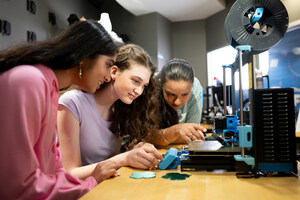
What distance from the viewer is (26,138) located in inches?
26.0

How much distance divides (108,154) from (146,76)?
499 millimetres

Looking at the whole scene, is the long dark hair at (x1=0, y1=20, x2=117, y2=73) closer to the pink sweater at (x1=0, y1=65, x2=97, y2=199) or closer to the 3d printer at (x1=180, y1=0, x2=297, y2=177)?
the pink sweater at (x1=0, y1=65, x2=97, y2=199)

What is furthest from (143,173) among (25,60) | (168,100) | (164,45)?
(164,45)

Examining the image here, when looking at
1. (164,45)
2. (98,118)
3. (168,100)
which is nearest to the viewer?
(98,118)

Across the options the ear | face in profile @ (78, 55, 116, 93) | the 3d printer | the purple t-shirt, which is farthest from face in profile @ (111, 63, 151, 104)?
the 3d printer

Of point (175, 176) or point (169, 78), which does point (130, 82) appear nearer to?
point (169, 78)

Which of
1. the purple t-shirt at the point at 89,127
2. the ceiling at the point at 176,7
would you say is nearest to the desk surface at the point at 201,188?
the purple t-shirt at the point at 89,127

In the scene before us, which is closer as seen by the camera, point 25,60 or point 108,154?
point 25,60

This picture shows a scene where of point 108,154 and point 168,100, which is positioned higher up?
point 168,100

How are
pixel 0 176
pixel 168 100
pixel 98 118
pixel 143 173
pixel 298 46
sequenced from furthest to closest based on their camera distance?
pixel 298 46
pixel 168 100
pixel 98 118
pixel 143 173
pixel 0 176

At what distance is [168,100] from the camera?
76.1 inches

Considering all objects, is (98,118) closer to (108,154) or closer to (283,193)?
(108,154)

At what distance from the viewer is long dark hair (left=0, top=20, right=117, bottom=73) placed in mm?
790

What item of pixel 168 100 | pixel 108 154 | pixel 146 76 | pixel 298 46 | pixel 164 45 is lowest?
pixel 108 154
